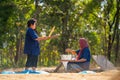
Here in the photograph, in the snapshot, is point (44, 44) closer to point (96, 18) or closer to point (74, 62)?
point (96, 18)

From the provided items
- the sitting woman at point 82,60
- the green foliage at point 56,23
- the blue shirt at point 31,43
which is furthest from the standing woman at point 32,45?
the green foliage at point 56,23

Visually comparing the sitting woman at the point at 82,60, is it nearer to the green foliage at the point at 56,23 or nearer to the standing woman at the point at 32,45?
the standing woman at the point at 32,45

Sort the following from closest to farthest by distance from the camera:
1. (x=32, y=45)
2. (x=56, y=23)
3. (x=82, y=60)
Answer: (x=32, y=45)
(x=82, y=60)
(x=56, y=23)

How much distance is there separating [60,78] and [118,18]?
1642 centimetres

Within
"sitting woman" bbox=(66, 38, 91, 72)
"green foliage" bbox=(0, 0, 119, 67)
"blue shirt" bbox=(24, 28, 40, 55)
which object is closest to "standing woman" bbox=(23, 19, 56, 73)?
"blue shirt" bbox=(24, 28, 40, 55)

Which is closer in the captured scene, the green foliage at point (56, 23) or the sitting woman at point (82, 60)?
the sitting woman at point (82, 60)

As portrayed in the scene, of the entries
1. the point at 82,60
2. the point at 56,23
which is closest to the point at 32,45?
the point at 82,60

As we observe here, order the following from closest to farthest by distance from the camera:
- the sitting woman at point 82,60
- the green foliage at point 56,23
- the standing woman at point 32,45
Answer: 1. the standing woman at point 32,45
2. the sitting woman at point 82,60
3. the green foliage at point 56,23

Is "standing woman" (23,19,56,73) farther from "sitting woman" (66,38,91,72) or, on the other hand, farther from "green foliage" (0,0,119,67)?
"green foliage" (0,0,119,67)

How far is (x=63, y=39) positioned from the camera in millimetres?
19984

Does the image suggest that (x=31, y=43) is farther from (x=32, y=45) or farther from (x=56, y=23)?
(x=56, y=23)

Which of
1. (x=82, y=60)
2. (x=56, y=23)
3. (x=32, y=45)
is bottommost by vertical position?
(x=82, y=60)

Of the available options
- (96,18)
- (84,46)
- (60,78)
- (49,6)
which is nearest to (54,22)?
(49,6)

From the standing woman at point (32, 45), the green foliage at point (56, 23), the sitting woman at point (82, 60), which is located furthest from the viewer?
the green foliage at point (56, 23)
